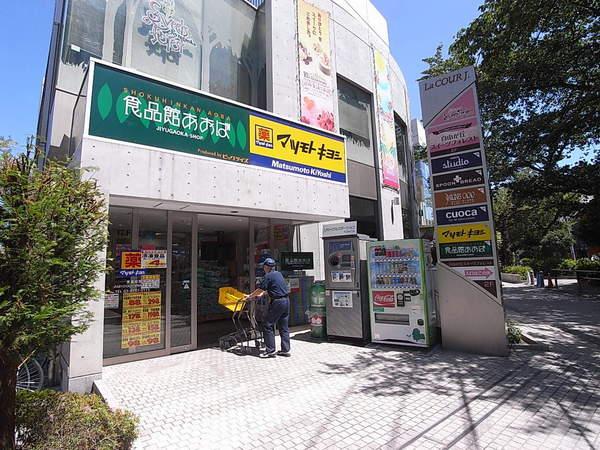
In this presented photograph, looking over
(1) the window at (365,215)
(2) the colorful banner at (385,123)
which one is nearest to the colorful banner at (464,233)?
(1) the window at (365,215)

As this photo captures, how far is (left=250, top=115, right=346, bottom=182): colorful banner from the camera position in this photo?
7652mm

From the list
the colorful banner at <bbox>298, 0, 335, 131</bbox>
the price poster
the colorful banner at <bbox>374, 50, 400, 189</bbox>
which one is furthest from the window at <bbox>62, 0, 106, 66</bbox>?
the colorful banner at <bbox>374, 50, 400, 189</bbox>

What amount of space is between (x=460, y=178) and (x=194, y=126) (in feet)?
17.8

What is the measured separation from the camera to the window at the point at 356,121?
42.4 ft

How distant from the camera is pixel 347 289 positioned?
7371 mm

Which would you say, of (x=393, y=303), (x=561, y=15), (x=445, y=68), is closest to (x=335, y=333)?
(x=393, y=303)

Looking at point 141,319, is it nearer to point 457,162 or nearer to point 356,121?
point 457,162

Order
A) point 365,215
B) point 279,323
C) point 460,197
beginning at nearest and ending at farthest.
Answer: point 279,323 → point 460,197 → point 365,215

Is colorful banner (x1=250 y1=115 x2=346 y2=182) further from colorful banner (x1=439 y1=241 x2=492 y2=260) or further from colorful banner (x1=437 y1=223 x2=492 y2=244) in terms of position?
colorful banner (x1=439 y1=241 x2=492 y2=260)

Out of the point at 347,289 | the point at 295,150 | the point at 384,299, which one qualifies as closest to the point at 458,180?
the point at 384,299

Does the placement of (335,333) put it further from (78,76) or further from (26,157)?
(78,76)

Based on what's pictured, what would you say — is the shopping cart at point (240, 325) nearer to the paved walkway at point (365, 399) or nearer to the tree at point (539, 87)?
the paved walkway at point (365, 399)

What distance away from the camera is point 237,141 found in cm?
722

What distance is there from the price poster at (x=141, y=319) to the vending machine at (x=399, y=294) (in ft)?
14.3
